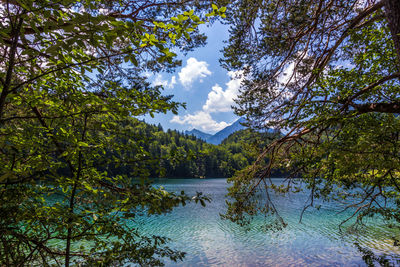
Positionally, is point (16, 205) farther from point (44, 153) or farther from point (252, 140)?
point (252, 140)

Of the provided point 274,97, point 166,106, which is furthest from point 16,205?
point 274,97

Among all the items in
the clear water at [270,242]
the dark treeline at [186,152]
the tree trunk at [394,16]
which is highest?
the tree trunk at [394,16]

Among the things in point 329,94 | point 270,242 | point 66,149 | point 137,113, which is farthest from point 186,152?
point 270,242

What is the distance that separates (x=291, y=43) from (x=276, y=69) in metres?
0.76

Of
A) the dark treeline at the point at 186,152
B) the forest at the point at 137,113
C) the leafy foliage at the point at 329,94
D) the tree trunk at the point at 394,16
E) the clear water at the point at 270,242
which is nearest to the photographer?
the forest at the point at 137,113

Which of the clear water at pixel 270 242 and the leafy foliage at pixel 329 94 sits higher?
the leafy foliage at pixel 329 94

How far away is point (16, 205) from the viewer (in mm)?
1846

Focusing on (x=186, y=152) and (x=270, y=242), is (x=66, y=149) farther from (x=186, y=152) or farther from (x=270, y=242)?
(x=270, y=242)

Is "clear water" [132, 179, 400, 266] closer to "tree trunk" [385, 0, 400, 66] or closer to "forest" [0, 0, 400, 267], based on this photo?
"forest" [0, 0, 400, 267]

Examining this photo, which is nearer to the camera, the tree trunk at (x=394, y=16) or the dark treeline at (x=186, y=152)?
the dark treeline at (x=186, y=152)

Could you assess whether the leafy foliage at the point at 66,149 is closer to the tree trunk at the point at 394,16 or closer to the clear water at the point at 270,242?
the tree trunk at the point at 394,16

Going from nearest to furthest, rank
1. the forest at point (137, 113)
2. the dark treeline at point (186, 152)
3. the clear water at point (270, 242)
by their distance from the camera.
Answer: the forest at point (137, 113)
the dark treeline at point (186, 152)
the clear water at point (270, 242)

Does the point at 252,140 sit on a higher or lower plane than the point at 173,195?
higher

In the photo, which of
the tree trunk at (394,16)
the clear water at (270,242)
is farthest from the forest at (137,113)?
the clear water at (270,242)
